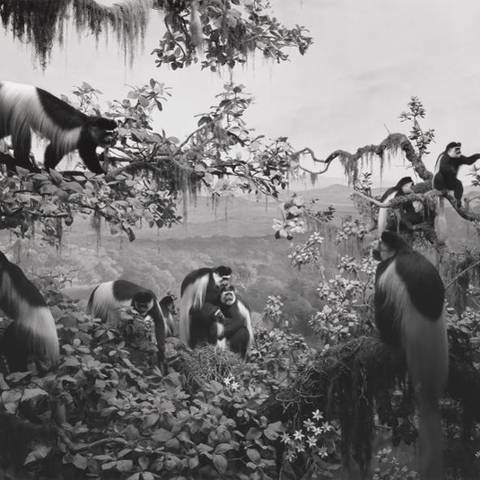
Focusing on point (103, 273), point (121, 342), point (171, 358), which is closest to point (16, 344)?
point (121, 342)

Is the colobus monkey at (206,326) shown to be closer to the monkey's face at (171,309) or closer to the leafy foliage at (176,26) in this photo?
the monkey's face at (171,309)

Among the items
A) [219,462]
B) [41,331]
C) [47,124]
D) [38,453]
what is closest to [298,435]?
[219,462]

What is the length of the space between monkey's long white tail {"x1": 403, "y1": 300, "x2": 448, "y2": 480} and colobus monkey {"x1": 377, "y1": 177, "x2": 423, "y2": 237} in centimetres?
152

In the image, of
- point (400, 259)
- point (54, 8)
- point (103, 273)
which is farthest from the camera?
point (103, 273)

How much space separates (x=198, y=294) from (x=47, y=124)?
1920 millimetres

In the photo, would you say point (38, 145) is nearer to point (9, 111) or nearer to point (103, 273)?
point (9, 111)

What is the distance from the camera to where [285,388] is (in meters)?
2.80

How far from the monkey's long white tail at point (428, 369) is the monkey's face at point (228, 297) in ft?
5.85

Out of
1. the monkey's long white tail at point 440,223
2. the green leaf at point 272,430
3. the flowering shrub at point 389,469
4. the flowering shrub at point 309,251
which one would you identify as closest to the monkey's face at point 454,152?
the monkey's long white tail at point 440,223

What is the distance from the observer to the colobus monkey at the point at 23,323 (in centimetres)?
258

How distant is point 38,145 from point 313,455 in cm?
203

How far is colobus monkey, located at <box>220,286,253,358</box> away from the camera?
4527 mm

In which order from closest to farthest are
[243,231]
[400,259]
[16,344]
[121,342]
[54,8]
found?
[16,344] < [121,342] < [400,259] < [54,8] < [243,231]

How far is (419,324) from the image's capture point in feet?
9.77
